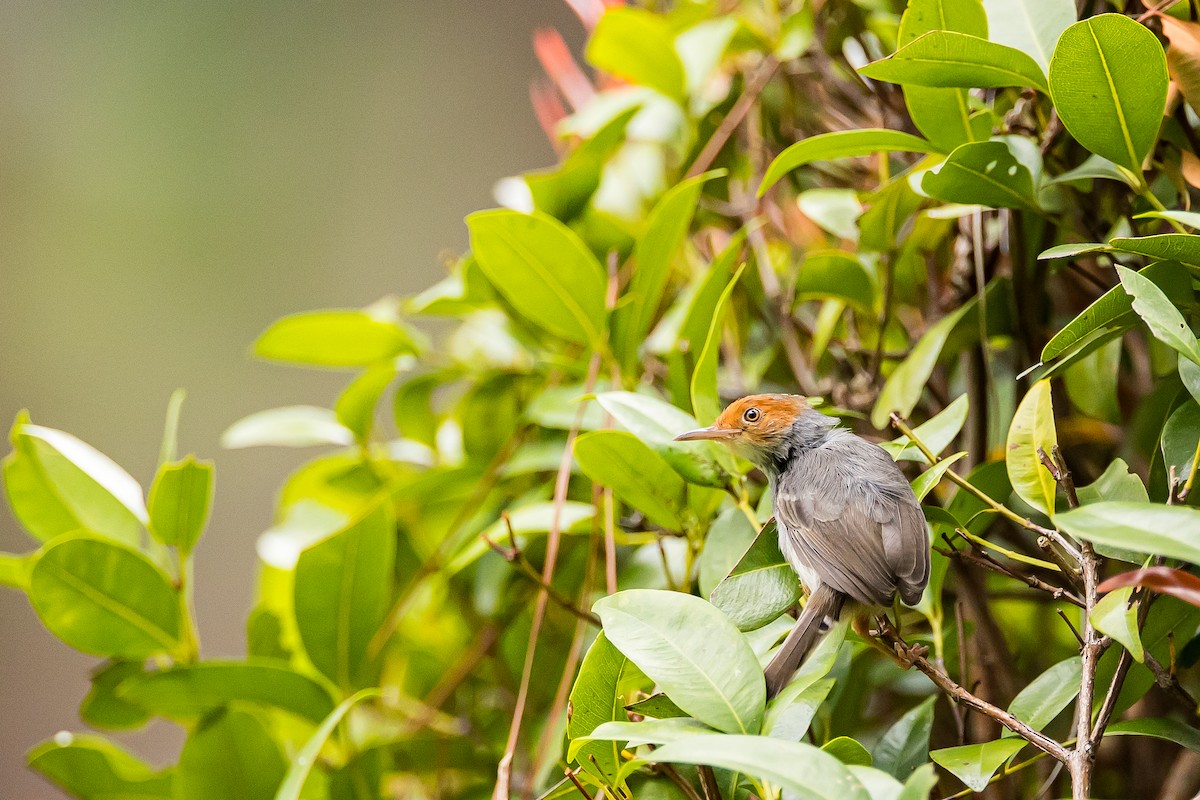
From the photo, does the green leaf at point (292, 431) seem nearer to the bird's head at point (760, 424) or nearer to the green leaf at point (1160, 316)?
the bird's head at point (760, 424)

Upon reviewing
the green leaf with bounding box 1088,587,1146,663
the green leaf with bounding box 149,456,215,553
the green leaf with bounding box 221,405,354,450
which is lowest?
the green leaf with bounding box 1088,587,1146,663

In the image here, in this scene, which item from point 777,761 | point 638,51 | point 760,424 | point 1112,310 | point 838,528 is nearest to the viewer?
point 777,761

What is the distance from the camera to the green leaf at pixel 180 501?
0.75 metres

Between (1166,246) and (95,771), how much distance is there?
96 cm

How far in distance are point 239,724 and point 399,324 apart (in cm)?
43

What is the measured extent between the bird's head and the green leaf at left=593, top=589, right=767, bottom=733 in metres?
0.18

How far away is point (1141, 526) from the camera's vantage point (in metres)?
0.39

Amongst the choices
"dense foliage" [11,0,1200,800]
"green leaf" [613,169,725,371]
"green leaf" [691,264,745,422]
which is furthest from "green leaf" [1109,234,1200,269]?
"green leaf" [613,169,725,371]

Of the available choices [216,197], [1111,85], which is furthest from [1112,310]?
[216,197]

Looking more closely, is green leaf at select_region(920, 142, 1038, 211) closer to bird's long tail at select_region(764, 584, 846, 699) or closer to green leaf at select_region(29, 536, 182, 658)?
bird's long tail at select_region(764, 584, 846, 699)

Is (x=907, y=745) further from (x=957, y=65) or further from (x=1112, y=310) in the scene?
(x=957, y=65)

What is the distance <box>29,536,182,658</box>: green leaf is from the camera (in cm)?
73

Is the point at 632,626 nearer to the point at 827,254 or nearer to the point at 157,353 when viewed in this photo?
the point at 827,254

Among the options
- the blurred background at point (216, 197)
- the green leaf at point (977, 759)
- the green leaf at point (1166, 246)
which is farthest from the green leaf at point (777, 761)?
the blurred background at point (216, 197)
